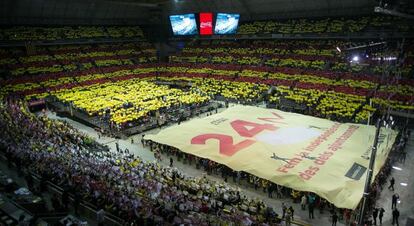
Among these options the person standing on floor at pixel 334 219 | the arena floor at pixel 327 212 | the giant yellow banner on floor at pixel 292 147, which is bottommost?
the arena floor at pixel 327 212

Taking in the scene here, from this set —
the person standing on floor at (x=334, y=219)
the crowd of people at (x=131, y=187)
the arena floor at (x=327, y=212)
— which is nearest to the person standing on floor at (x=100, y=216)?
the crowd of people at (x=131, y=187)

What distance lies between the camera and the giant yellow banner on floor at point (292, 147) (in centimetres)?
2069

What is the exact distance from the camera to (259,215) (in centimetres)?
1747

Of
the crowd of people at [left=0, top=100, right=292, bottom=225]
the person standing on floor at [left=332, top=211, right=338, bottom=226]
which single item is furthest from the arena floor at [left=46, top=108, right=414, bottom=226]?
the crowd of people at [left=0, top=100, right=292, bottom=225]

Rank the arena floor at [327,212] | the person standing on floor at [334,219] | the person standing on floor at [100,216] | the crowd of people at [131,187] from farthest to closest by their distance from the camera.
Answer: the arena floor at [327,212]
the person standing on floor at [334,219]
the crowd of people at [131,187]
the person standing on floor at [100,216]

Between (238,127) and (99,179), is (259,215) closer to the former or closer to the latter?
(99,179)

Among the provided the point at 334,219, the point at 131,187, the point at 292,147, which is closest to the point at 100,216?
the point at 131,187

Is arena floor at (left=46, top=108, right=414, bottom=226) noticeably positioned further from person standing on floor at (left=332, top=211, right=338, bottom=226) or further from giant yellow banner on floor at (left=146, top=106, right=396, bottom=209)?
giant yellow banner on floor at (left=146, top=106, right=396, bottom=209)

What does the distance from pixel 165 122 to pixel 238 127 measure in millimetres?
10069

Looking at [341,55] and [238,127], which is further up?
[341,55]

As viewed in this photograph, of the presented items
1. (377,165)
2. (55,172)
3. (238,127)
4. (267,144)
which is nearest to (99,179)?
(55,172)

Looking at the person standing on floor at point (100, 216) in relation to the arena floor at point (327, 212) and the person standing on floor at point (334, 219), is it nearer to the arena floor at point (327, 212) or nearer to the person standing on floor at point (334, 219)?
the arena floor at point (327, 212)

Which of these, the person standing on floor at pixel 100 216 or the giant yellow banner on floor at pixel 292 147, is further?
the giant yellow banner on floor at pixel 292 147

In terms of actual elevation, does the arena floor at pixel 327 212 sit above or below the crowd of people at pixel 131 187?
below
